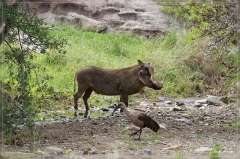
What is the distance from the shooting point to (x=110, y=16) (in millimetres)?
17016

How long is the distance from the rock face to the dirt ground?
7790 millimetres

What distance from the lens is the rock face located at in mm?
16406

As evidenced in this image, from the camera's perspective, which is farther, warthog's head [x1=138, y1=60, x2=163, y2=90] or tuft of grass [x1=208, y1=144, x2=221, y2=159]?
warthog's head [x1=138, y1=60, x2=163, y2=90]

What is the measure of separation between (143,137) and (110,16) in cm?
1076

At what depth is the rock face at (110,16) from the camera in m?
16.4

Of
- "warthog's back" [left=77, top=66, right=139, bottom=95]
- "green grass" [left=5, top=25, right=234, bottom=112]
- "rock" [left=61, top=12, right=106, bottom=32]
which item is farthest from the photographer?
"rock" [left=61, top=12, right=106, bottom=32]

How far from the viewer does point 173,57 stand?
13.3 m

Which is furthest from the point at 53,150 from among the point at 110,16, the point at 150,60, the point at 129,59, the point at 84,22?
the point at 110,16

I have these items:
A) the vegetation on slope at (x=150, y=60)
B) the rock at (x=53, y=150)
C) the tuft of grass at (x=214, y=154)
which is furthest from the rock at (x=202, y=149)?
the vegetation on slope at (x=150, y=60)

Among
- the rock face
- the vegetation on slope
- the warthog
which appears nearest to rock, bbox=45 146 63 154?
the warthog

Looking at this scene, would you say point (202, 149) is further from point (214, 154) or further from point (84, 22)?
point (84, 22)

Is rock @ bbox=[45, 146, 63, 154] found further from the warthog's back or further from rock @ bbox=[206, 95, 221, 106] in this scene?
rock @ bbox=[206, 95, 221, 106]

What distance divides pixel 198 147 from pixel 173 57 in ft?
24.3

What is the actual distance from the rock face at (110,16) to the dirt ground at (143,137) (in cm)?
779
